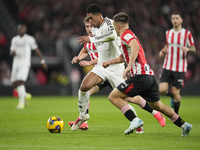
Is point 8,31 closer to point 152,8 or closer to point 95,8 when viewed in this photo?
point 152,8

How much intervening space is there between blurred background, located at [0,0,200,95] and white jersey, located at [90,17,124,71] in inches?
520

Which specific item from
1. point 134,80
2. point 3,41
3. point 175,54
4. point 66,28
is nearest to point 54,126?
point 134,80

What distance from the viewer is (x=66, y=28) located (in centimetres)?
2308

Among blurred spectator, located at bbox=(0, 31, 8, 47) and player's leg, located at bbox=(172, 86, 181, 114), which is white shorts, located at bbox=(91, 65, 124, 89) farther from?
blurred spectator, located at bbox=(0, 31, 8, 47)

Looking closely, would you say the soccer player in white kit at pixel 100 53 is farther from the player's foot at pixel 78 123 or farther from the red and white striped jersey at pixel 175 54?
the red and white striped jersey at pixel 175 54

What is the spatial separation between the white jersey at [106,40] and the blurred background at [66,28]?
13.2 meters

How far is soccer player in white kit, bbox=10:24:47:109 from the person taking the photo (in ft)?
40.0

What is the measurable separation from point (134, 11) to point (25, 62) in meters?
12.3

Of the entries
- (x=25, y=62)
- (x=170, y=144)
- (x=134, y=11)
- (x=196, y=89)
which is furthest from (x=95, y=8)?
(x=134, y=11)

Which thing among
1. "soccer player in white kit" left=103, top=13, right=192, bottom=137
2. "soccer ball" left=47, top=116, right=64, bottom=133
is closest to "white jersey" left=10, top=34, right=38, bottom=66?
"soccer ball" left=47, top=116, right=64, bottom=133

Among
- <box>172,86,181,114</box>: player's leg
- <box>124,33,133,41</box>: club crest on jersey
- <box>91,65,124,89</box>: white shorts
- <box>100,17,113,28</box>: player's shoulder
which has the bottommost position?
<box>172,86,181,114</box>: player's leg

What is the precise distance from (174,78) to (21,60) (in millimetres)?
5726

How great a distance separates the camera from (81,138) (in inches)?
219

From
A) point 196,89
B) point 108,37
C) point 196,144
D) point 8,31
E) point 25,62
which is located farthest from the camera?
point 8,31
